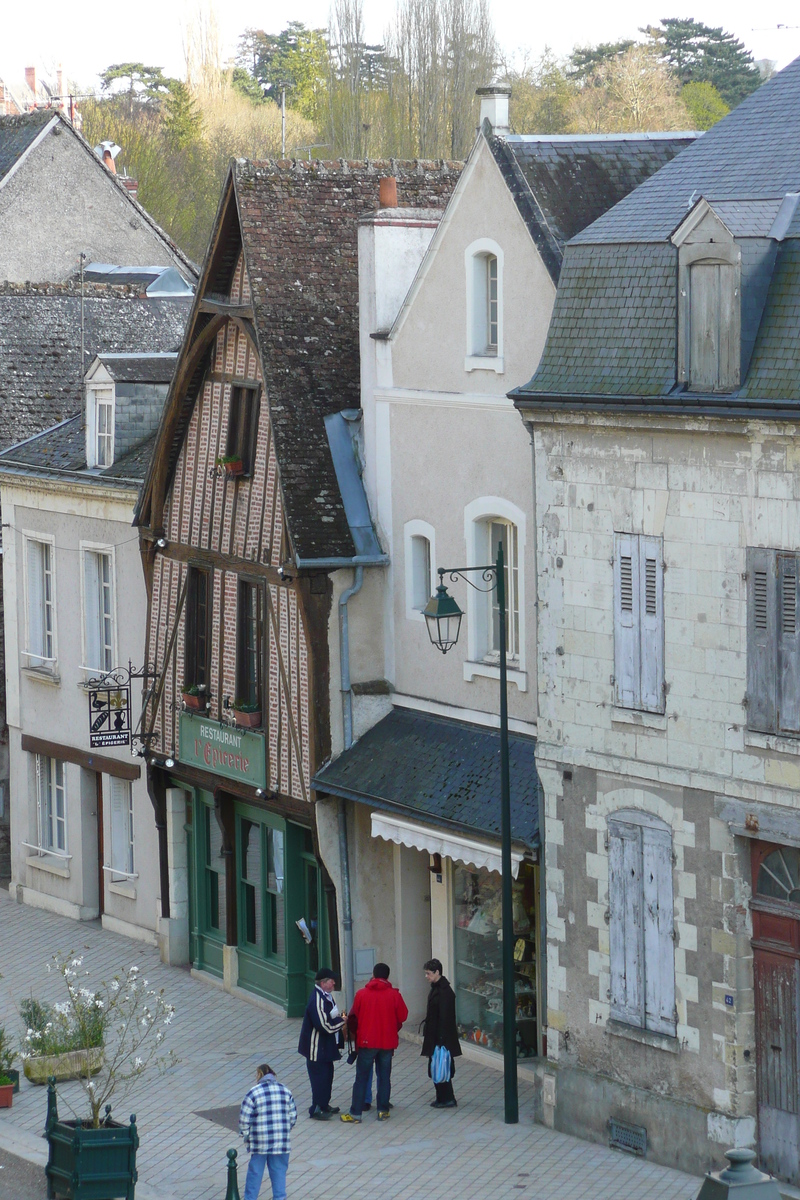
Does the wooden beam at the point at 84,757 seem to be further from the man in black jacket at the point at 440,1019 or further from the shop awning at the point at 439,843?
the man in black jacket at the point at 440,1019

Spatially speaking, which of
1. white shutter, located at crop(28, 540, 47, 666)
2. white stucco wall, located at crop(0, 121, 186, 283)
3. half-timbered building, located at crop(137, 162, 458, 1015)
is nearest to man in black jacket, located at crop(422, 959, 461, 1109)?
half-timbered building, located at crop(137, 162, 458, 1015)

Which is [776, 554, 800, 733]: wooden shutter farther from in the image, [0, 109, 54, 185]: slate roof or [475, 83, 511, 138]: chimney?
[0, 109, 54, 185]: slate roof

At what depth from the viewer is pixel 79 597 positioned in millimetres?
26500

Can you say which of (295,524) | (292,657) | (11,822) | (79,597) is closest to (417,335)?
(295,524)

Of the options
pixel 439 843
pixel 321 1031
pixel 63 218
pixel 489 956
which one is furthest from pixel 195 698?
pixel 63 218

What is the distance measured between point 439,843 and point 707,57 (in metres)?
51.4

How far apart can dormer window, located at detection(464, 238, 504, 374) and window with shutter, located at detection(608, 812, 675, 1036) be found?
4.91m

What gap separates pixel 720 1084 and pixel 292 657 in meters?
7.40

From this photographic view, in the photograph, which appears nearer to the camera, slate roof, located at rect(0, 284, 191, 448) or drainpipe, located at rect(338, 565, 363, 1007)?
drainpipe, located at rect(338, 565, 363, 1007)

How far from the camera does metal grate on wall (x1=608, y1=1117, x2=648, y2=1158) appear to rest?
16.8m

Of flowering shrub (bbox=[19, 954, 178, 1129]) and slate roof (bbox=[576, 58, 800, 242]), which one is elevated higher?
slate roof (bbox=[576, 58, 800, 242])

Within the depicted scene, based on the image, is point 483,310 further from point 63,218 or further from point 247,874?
point 63,218

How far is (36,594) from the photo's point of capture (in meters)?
27.7

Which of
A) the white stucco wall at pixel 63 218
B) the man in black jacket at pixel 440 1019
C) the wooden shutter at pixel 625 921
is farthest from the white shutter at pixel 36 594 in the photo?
the wooden shutter at pixel 625 921
